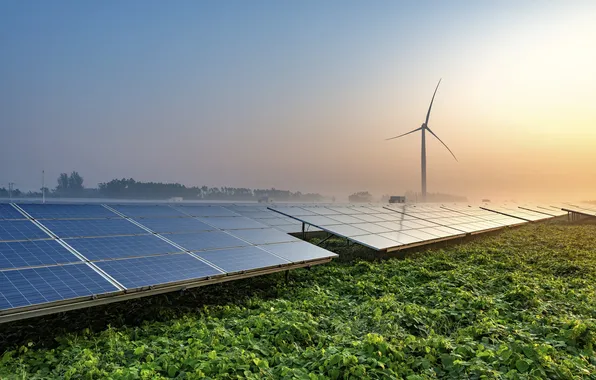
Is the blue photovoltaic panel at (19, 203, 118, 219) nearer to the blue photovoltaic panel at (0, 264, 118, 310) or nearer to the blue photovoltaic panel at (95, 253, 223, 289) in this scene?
the blue photovoltaic panel at (95, 253, 223, 289)

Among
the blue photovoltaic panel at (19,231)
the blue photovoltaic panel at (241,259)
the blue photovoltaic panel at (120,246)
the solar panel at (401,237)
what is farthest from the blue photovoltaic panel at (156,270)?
the solar panel at (401,237)

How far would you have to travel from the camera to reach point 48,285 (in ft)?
26.3

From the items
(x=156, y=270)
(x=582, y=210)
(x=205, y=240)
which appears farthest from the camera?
(x=582, y=210)

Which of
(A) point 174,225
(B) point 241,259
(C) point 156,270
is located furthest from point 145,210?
(C) point 156,270

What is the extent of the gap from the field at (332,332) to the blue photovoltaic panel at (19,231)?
7.93 ft

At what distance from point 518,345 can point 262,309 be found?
6.17 metres

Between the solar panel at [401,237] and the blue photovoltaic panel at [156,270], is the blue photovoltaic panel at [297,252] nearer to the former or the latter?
the blue photovoltaic panel at [156,270]

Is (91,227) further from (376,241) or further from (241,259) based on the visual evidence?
(376,241)

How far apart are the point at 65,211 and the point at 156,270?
18.4 ft

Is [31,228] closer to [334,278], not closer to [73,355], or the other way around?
[73,355]

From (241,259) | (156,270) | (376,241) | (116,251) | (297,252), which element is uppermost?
(116,251)

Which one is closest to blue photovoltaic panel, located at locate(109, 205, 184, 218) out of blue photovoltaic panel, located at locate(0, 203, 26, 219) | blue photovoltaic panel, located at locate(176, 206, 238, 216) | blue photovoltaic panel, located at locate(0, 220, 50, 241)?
blue photovoltaic panel, located at locate(176, 206, 238, 216)

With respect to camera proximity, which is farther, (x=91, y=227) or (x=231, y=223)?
(x=231, y=223)

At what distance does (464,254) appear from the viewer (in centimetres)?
1958
